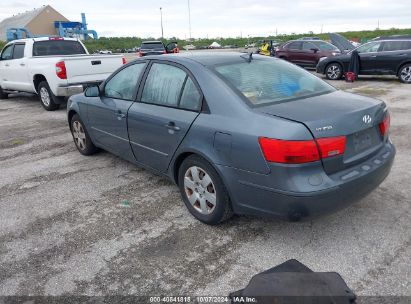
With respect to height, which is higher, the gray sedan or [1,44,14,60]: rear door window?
[1,44,14,60]: rear door window

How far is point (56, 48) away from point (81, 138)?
5.81 metres

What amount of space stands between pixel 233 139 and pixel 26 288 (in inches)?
76.7

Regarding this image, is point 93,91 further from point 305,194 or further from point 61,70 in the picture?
point 61,70

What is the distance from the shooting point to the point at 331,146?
8.94ft

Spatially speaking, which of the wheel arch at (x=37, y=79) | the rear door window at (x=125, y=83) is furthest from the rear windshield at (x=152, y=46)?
the rear door window at (x=125, y=83)

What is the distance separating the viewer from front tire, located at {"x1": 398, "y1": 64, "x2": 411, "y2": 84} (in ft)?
41.4

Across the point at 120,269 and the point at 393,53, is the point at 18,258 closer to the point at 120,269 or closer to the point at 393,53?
the point at 120,269

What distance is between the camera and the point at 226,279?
2744 mm

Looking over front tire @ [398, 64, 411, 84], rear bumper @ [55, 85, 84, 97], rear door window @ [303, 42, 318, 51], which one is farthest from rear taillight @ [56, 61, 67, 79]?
rear door window @ [303, 42, 318, 51]

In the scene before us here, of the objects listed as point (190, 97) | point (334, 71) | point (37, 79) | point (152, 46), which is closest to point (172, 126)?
point (190, 97)

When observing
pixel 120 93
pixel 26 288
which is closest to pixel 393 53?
pixel 120 93

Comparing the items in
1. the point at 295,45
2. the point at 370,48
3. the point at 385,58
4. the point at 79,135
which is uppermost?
the point at 295,45

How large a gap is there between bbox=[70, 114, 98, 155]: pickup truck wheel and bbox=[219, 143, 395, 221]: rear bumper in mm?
3093

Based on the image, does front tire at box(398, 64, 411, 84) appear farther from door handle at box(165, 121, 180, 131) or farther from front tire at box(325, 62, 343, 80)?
door handle at box(165, 121, 180, 131)
